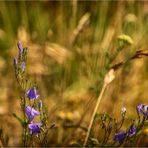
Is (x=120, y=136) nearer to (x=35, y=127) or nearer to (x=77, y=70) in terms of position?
(x=35, y=127)

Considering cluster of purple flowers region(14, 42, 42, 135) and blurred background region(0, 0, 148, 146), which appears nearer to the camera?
cluster of purple flowers region(14, 42, 42, 135)

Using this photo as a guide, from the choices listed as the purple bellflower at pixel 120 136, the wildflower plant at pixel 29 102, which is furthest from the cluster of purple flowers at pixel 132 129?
the wildflower plant at pixel 29 102

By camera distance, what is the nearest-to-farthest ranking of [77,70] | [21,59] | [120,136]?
[21,59]
[120,136]
[77,70]

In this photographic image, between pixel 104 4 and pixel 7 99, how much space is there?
984mm

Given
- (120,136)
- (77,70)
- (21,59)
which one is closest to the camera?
(21,59)

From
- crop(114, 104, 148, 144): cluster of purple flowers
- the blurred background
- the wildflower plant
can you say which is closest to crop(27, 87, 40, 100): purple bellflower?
the wildflower plant

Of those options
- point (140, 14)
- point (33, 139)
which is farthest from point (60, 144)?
point (140, 14)

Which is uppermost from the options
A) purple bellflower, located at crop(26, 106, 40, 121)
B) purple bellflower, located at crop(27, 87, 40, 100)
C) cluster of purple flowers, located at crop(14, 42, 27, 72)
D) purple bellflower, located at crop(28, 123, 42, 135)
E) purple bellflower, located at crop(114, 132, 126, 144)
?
cluster of purple flowers, located at crop(14, 42, 27, 72)

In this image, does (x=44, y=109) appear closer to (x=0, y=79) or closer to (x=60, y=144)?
(x=60, y=144)

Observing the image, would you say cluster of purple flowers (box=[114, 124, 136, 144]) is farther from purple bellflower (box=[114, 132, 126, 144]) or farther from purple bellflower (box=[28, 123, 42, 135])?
purple bellflower (box=[28, 123, 42, 135])

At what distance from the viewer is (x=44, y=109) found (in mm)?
1444

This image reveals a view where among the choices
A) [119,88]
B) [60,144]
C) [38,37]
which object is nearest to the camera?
[60,144]

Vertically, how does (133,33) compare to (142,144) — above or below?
above

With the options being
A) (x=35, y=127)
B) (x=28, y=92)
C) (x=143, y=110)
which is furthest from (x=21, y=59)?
(x=143, y=110)
